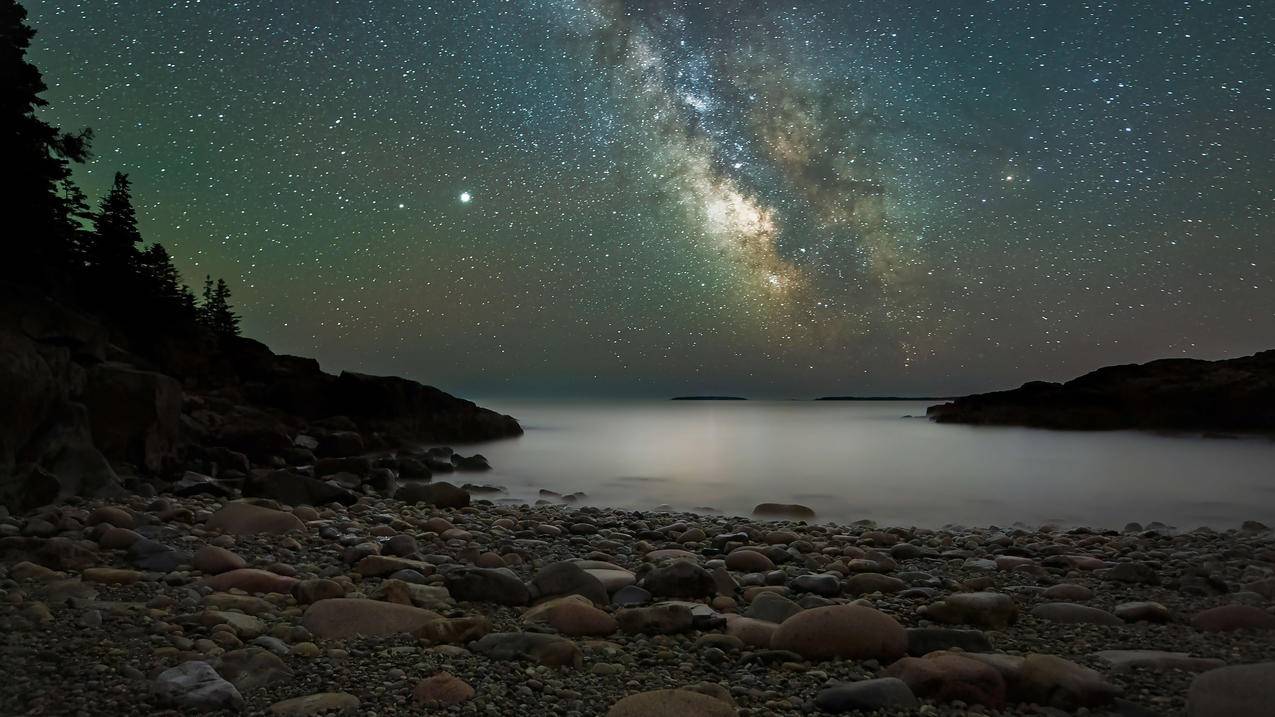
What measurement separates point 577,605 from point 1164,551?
22.9ft

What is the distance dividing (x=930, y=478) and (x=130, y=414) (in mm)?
18226

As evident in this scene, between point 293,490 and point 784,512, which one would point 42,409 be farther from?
point 784,512

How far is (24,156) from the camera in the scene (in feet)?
42.8

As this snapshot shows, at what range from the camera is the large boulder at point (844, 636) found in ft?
11.1

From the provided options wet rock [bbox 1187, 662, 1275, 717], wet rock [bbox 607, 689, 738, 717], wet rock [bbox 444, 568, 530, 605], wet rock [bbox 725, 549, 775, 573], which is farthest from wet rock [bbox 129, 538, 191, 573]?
wet rock [bbox 1187, 662, 1275, 717]

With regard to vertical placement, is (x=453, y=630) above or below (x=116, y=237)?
below

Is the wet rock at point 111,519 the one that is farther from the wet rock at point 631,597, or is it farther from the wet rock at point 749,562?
the wet rock at point 749,562

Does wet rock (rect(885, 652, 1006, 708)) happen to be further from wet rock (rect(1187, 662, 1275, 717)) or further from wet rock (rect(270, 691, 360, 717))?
wet rock (rect(270, 691, 360, 717))

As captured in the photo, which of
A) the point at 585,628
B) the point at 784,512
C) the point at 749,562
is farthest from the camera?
the point at 784,512

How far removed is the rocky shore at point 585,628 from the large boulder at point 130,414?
3651 millimetres

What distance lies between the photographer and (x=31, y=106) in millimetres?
13883

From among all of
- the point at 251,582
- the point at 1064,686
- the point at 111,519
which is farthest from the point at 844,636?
the point at 111,519

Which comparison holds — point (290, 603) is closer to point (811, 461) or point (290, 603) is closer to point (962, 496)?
point (962, 496)

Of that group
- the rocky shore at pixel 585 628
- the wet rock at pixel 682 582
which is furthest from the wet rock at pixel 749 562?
the wet rock at pixel 682 582
